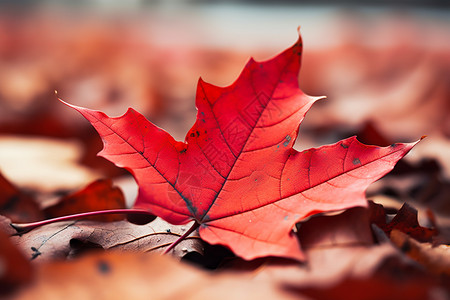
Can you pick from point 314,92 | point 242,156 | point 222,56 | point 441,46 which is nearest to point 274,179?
point 242,156

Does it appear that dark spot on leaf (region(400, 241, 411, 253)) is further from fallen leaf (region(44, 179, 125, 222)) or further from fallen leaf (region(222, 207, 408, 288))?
fallen leaf (region(44, 179, 125, 222))

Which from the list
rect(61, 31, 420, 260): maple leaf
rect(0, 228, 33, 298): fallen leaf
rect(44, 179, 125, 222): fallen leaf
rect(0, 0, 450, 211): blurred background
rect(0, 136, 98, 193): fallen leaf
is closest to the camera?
rect(0, 228, 33, 298): fallen leaf

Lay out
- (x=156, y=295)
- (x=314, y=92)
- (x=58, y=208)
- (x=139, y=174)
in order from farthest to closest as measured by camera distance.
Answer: (x=314, y=92) → (x=58, y=208) → (x=139, y=174) → (x=156, y=295)

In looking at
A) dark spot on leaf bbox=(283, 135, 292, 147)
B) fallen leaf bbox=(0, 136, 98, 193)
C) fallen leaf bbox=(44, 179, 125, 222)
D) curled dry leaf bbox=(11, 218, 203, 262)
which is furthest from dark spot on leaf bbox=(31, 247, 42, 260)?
fallen leaf bbox=(0, 136, 98, 193)

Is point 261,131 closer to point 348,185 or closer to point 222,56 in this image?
point 348,185

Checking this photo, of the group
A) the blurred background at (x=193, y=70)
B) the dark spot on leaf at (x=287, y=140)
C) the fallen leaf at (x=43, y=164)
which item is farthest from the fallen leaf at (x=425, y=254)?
the fallen leaf at (x=43, y=164)

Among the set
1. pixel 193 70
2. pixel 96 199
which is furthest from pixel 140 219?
pixel 193 70

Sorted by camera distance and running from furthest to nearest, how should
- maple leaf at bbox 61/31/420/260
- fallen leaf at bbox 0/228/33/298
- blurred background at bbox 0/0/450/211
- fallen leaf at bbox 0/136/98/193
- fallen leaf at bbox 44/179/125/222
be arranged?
blurred background at bbox 0/0/450/211
fallen leaf at bbox 0/136/98/193
fallen leaf at bbox 44/179/125/222
maple leaf at bbox 61/31/420/260
fallen leaf at bbox 0/228/33/298

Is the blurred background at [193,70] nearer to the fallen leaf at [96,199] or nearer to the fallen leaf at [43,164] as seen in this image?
the fallen leaf at [43,164]
